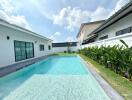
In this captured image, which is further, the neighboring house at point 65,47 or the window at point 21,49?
the neighboring house at point 65,47

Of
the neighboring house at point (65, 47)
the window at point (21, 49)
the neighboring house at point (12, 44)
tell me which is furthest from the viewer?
the neighboring house at point (65, 47)

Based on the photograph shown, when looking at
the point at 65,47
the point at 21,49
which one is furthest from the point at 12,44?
the point at 65,47

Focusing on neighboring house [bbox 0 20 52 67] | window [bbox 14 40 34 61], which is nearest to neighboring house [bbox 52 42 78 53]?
window [bbox 14 40 34 61]

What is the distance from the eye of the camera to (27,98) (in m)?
4.96

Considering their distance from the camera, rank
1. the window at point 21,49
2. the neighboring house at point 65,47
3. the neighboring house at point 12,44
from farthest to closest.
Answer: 1. the neighboring house at point 65,47
2. the window at point 21,49
3. the neighboring house at point 12,44

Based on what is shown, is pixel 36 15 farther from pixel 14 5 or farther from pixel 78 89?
pixel 78 89

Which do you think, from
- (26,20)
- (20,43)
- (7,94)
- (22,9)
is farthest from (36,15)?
(7,94)

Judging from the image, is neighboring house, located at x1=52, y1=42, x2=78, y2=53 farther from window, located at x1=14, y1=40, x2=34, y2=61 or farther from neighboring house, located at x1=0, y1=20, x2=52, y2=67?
neighboring house, located at x1=0, y1=20, x2=52, y2=67

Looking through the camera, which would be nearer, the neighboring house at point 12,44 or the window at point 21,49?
the neighboring house at point 12,44

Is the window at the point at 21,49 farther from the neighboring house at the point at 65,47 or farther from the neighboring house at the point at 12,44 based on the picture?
the neighboring house at the point at 65,47

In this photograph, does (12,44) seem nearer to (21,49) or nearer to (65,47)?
(21,49)

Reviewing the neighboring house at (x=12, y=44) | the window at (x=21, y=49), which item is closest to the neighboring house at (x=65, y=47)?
the window at (x=21, y=49)

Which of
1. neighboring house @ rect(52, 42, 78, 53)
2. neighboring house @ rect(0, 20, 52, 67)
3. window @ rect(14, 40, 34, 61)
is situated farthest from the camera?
neighboring house @ rect(52, 42, 78, 53)

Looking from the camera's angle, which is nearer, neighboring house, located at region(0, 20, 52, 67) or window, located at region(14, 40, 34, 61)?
neighboring house, located at region(0, 20, 52, 67)
